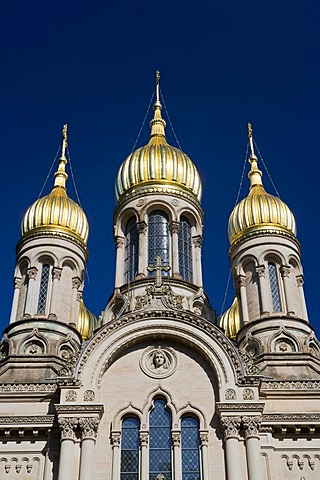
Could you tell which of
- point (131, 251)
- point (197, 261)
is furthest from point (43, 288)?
point (197, 261)

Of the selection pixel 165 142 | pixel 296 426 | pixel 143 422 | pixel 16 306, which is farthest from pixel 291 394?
pixel 165 142

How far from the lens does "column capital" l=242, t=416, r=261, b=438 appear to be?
21484 mm

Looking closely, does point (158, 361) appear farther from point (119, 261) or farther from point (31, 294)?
point (119, 261)

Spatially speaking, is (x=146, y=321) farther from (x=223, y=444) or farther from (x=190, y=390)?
(x=223, y=444)

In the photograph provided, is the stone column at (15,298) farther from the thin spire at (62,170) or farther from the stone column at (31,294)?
the thin spire at (62,170)

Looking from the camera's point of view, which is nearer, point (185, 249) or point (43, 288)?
point (43, 288)

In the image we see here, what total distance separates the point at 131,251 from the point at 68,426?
427 inches

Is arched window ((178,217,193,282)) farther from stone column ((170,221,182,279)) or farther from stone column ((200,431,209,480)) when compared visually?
stone column ((200,431,209,480))

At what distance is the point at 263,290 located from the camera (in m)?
28.5

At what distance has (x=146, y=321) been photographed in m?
23.7

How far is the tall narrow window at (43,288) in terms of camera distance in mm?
28525

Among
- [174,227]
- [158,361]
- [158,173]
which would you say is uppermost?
[158,173]

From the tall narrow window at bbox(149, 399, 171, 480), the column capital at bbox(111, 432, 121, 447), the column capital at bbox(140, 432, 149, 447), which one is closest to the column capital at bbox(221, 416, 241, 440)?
the tall narrow window at bbox(149, 399, 171, 480)

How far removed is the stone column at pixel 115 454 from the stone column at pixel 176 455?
1629 mm
